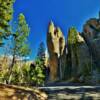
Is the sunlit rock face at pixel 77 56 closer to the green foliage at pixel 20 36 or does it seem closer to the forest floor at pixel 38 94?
the green foliage at pixel 20 36

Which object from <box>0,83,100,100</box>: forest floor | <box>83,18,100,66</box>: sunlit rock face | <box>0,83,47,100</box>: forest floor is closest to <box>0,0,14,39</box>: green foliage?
<box>0,83,100,100</box>: forest floor

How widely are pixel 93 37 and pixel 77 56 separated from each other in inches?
353

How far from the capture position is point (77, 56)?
226ft

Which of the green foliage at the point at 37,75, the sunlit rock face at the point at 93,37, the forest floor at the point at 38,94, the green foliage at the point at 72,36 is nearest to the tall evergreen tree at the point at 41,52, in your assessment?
the green foliage at the point at 37,75

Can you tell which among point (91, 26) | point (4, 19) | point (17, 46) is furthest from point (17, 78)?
point (4, 19)

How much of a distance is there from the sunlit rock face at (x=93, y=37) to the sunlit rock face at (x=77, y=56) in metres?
1.46

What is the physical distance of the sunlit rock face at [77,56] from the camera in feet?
217

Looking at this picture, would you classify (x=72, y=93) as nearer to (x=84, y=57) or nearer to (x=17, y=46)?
(x=17, y=46)

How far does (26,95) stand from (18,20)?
39494 millimetres

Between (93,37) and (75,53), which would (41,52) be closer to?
(93,37)

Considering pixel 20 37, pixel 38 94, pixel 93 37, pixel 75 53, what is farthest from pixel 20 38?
pixel 38 94

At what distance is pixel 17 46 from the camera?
54.2 m

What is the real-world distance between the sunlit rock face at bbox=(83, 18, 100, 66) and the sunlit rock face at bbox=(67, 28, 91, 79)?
146 cm

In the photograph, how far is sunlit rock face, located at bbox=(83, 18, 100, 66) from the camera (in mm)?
68812
